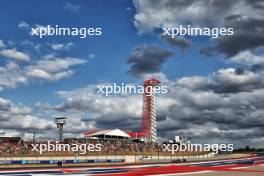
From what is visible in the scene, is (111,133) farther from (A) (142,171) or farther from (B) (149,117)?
(A) (142,171)

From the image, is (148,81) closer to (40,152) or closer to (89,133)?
(89,133)

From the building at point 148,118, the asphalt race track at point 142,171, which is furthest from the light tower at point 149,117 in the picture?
the asphalt race track at point 142,171

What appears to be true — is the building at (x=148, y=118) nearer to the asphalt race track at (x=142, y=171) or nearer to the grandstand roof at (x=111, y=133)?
the grandstand roof at (x=111, y=133)

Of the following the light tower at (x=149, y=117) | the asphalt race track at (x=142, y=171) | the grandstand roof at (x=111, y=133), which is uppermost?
the light tower at (x=149, y=117)

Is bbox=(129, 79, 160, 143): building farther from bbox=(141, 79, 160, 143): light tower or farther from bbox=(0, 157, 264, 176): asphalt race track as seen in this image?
bbox=(0, 157, 264, 176): asphalt race track

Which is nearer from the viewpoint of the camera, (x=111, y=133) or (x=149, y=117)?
(x=111, y=133)

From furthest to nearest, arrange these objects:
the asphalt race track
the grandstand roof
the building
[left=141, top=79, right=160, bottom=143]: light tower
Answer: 1. [left=141, top=79, right=160, bottom=143]: light tower
2. the building
3. the grandstand roof
4. the asphalt race track

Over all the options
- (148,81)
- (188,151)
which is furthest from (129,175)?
(148,81)

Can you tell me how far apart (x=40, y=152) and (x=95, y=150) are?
13.3 metres

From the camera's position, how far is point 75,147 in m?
72.4

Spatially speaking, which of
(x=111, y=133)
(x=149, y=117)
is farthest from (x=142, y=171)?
(x=149, y=117)

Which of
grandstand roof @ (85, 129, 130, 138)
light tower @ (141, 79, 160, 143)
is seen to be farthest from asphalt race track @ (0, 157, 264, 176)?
light tower @ (141, 79, 160, 143)

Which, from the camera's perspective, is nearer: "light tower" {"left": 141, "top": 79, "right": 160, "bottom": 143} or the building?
the building

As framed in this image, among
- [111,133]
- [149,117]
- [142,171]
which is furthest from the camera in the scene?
[149,117]
